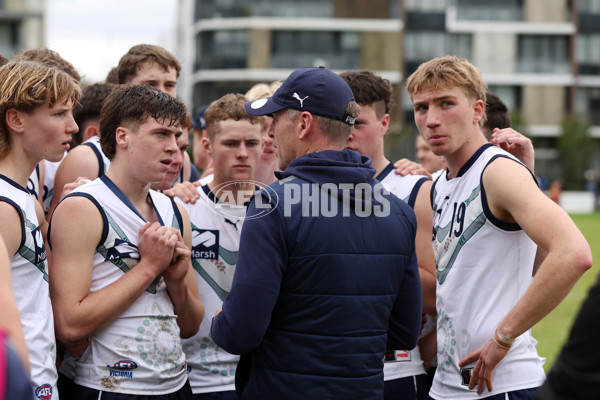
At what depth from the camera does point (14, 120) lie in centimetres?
382

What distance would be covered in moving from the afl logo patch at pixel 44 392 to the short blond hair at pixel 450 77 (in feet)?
8.48

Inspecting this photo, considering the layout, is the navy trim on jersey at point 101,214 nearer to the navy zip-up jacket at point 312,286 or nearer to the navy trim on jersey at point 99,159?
the navy zip-up jacket at point 312,286

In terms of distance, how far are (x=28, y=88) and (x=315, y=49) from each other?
52.8m

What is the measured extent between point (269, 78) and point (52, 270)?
51136 millimetres

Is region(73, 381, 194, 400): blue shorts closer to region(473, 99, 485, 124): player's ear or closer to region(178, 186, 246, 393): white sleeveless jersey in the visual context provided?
region(178, 186, 246, 393): white sleeveless jersey

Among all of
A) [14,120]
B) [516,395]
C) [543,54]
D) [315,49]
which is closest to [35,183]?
[14,120]

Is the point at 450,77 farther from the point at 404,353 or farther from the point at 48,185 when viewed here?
the point at 48,185

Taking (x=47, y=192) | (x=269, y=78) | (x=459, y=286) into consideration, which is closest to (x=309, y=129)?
(x=459, y=286)

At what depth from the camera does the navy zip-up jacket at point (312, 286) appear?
3.28 m

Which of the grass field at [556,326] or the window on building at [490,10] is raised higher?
the window on building at [490,10]

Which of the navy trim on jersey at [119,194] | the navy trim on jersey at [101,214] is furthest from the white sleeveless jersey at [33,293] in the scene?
the navy trim on jersey at [119,194]

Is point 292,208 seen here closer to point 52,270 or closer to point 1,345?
point 52,270

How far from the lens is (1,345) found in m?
1.92

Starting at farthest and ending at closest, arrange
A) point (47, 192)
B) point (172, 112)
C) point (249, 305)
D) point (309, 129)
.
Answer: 1. point (47, 192)
2. point (172, 112)
3. point (309, 129)
4. point (249, 305)
